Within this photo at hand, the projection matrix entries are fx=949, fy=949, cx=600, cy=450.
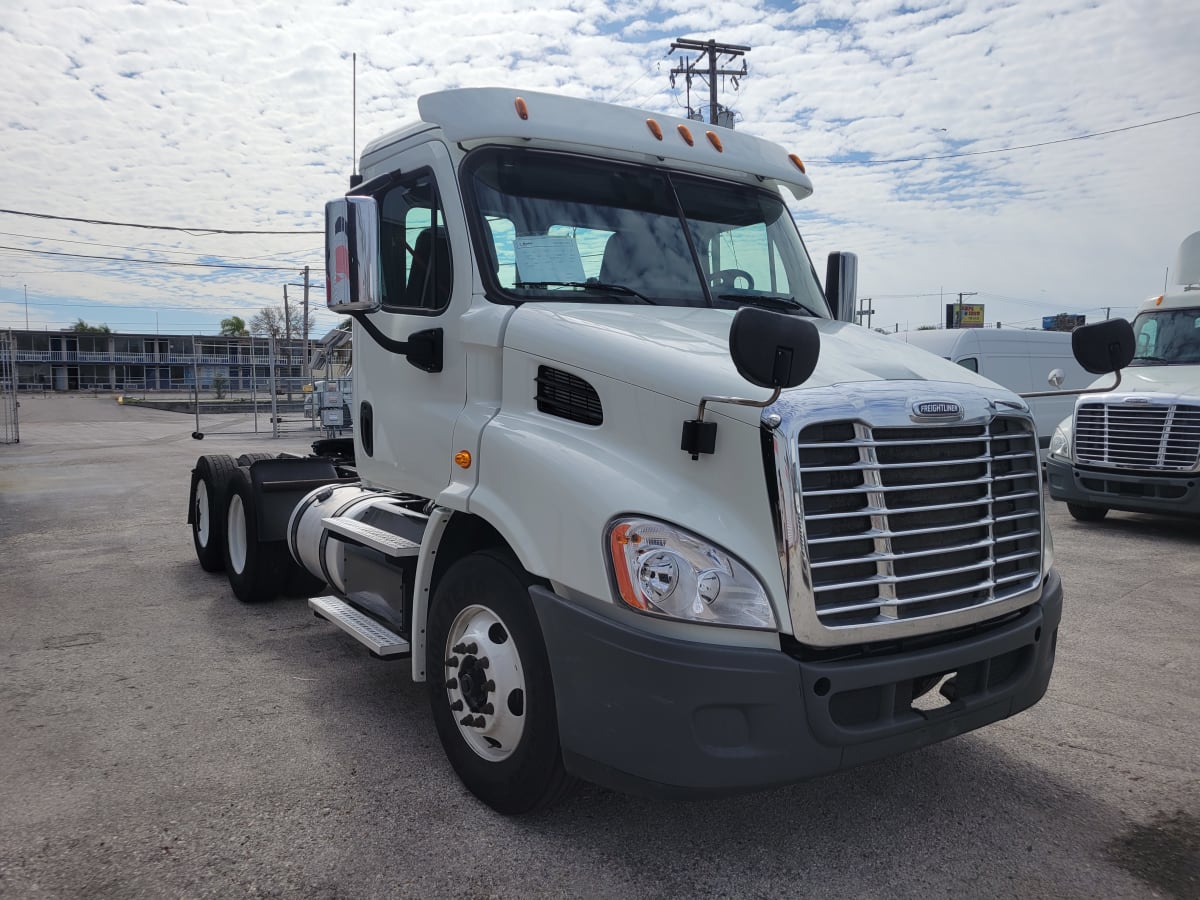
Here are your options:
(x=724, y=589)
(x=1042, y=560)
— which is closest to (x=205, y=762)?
(x=724, y=589)

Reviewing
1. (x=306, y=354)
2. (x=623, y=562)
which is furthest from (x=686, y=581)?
(x=306, y=354)

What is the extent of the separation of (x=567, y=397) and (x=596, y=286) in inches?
27.6

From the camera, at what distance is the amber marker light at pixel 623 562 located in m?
2.90

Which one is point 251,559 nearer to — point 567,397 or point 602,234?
point 602,234

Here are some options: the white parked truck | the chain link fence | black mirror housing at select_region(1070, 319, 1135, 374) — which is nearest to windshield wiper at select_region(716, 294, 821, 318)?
black mirror housing at select_region(1070, 319, 1135, 374)

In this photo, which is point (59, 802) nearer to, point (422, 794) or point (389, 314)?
point (422, 794)

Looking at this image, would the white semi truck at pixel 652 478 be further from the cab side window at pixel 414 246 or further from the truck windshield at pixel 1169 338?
the truck windshield at pixel 1169 338

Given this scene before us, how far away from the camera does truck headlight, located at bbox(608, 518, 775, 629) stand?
2873mm

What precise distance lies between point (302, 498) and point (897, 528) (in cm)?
477

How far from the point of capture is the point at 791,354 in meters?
2.70

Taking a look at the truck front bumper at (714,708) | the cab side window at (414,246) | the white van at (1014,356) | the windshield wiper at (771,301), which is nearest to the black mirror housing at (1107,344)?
the windshield wiper at (771,301)

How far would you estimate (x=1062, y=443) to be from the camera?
36.0ft

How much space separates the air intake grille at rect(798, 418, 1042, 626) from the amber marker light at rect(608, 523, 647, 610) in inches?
21.0

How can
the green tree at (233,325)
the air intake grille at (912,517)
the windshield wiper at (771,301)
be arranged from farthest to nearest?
1. the green tree at (233,325)
2. the windshield wiper at (771,301)
3. the air intake grille at (912,517)
